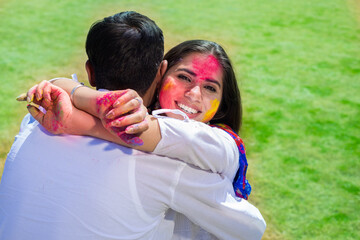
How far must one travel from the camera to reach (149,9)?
29.0 ft

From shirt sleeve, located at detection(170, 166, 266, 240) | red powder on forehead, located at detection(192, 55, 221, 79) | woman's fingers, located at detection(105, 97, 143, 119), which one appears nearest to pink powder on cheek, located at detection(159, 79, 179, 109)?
red powder on forehead, located at detection(192, 55, 221, 79)

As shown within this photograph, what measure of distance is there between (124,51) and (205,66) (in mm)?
762

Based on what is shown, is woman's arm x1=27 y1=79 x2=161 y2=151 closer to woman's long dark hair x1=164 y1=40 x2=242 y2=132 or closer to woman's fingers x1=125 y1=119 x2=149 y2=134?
woman's fingers x1=125 y1=119 x2=149 y2=134

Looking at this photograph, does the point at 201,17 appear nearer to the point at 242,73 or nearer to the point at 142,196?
the point at 242,73

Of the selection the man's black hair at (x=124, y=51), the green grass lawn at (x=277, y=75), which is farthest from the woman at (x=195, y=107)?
the green grass lawn at (x=277, y=75)

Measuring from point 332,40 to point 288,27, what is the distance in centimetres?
98

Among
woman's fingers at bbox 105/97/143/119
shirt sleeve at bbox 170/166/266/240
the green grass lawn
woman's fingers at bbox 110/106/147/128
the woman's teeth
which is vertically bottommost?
the green grass lawn

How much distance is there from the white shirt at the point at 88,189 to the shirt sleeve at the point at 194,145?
1.4 inches

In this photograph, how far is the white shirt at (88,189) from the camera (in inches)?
58.1

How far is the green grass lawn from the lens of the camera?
13.3 ft

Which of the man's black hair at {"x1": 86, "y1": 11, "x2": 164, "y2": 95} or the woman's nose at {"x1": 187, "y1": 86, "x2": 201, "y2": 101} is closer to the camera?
the man's black hair at {"x1": 86, "y1": 11, "x2": 164, "y2": 95}

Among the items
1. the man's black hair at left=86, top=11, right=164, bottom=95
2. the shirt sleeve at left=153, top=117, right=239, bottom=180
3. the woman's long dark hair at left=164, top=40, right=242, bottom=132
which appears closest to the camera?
the shirt sleeve at left=153, top=117, right=239, bottom=180

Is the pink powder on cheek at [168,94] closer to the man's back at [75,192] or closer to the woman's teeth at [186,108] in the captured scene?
the woman's teeth at [186,108]

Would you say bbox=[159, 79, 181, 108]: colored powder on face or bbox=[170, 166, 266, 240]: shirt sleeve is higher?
bbox=[159, 79, 181, 108]: colored powder on face
